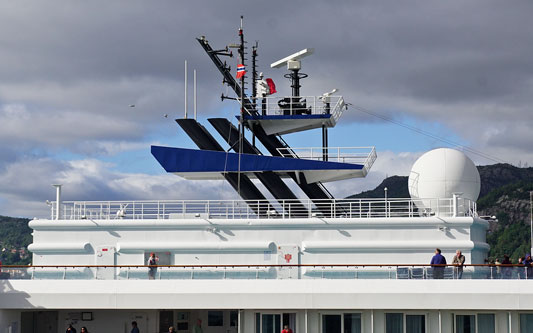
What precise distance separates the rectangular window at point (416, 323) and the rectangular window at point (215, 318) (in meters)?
8.82

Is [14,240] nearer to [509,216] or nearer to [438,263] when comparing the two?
[509,216]

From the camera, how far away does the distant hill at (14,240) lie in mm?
168000

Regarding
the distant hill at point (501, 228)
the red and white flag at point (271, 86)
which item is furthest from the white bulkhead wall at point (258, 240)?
the distant hill at point (501, 228)

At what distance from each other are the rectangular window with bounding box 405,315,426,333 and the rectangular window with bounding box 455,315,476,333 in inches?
51.7

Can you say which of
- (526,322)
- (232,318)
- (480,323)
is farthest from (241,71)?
(526,322)

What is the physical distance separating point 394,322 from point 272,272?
5.38 metres

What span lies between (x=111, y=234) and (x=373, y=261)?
12.2 metres

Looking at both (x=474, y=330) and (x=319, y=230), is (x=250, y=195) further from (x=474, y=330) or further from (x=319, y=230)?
(x=474, y=330)

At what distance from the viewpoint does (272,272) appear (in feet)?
102

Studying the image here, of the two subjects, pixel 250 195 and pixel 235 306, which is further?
pixel 250 195

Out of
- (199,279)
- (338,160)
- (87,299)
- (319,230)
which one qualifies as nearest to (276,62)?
(338,160)

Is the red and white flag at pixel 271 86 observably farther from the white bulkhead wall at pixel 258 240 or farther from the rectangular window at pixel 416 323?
the rectangular window at pixel 416 323

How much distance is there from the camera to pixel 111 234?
34.9 metres

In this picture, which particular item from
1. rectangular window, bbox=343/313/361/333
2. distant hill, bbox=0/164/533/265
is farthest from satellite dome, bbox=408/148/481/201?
distant hill, bbox=0/164/533/265
